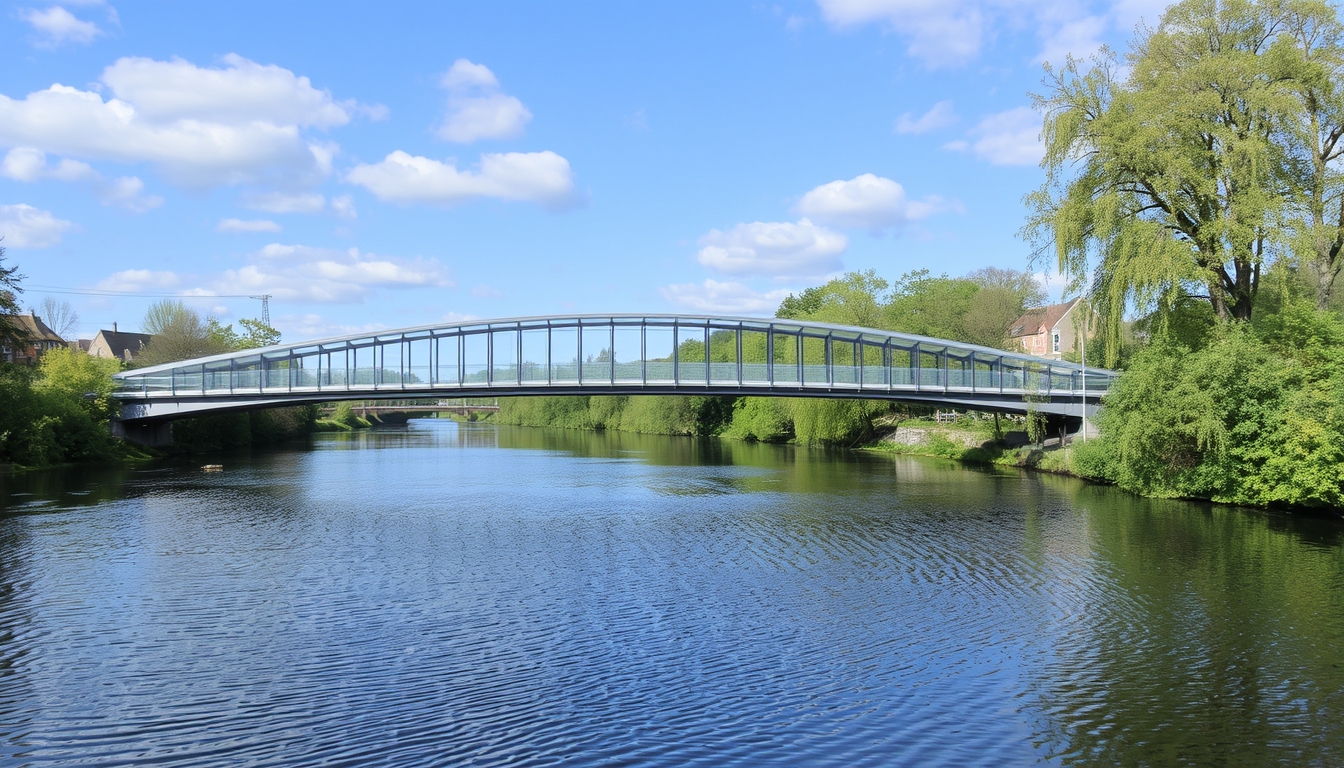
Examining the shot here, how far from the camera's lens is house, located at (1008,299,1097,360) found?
252 ft

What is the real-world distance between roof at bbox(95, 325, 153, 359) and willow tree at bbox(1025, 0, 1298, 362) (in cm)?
10416

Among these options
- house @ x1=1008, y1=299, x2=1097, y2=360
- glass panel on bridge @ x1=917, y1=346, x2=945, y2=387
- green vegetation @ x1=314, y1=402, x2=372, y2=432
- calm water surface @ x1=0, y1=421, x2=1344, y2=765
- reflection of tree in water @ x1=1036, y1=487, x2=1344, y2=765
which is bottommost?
reflection of tree in water @ x1=1036, y1=487, x2=1344, y2=765

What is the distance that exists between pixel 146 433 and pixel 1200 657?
60520 mm

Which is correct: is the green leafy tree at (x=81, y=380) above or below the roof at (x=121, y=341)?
below

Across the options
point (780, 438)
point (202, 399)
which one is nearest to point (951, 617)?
point (202, 399)

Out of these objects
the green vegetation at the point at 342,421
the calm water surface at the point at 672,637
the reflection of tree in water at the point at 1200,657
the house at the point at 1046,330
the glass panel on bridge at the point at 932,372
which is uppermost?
the house at the point at 1046,330

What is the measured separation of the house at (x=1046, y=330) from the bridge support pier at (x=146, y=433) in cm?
6079

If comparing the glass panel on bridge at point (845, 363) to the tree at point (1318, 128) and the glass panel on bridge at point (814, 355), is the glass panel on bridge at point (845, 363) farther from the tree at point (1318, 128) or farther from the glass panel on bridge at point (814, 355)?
the tree at point (1318, 128)

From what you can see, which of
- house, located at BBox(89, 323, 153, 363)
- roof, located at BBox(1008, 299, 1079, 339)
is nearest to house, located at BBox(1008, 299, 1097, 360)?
roof, located at BBox(1008, 299, 1079, 339)

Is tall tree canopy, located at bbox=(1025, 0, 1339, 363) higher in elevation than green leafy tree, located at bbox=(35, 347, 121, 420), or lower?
higher

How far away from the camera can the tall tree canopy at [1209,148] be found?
31.6 m

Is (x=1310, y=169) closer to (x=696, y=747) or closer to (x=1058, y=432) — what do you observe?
(x=1058, y=432)

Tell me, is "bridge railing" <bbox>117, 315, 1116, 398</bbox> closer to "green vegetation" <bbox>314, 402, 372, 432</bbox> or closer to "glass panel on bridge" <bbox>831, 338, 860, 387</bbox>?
"glass panel on bridge" <bbox>831, 338, 860, 387</bbox>

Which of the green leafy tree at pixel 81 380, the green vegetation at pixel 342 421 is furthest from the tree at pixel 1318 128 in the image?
Result: the green vegetation at pixel 342 421
